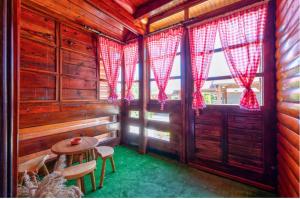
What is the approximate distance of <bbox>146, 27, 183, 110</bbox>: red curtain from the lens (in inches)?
108

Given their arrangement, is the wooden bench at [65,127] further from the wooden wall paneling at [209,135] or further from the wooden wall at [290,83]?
the wooden wall at [290,83]

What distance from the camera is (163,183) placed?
210cm

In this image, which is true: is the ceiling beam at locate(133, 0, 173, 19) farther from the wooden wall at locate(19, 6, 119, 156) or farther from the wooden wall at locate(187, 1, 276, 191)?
the wooden wall at locate(187, 1, 276, 191)

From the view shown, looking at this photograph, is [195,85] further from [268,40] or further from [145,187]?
[145,187]

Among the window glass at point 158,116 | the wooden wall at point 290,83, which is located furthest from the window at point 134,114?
the wooden wall at point 290,83

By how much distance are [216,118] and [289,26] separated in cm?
145

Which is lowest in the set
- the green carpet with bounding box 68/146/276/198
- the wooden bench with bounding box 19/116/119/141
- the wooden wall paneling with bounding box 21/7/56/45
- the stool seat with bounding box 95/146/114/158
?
the green carpet with bounding box 68/146/276/198

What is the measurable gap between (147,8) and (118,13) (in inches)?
21.1

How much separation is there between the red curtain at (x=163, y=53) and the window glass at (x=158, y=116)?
0.72 ft

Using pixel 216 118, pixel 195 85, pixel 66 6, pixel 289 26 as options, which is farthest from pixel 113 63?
pixel 289 26

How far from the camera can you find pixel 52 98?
2502 millimetres

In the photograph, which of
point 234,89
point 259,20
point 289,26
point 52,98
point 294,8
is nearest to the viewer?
point 294,8

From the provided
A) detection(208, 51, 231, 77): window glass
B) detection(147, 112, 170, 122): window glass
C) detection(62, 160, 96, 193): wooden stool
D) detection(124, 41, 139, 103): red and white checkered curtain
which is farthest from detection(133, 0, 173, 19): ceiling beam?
detection(62, 160, 96, 193): wooden stool

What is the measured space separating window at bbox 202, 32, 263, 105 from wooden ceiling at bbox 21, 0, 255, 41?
921mm
